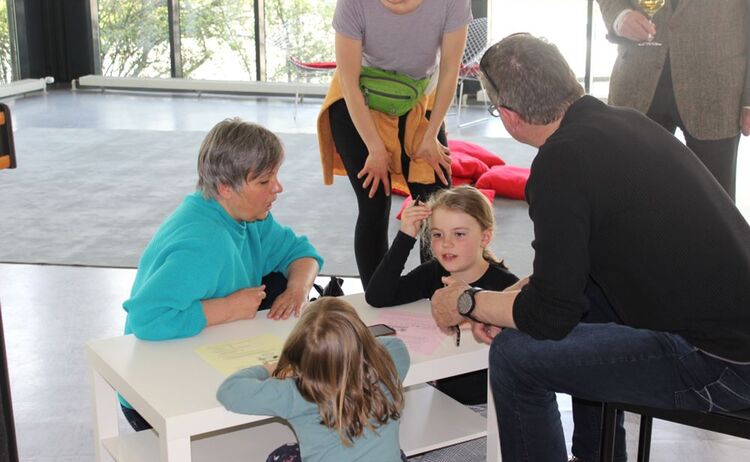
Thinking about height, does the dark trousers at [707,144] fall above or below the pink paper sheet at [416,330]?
above

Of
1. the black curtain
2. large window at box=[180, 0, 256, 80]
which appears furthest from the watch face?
the black curtain

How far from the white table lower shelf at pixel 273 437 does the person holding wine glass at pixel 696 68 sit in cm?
130

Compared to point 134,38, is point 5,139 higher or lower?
higher

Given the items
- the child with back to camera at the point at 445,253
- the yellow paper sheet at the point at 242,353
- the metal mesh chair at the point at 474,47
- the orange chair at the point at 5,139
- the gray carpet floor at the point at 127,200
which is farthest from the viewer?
the metal mesh chair at the point at 474,47

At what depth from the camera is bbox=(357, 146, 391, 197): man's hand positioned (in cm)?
322

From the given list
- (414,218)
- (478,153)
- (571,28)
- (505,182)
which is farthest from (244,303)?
(571,28)

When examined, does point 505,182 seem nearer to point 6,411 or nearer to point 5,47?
point 6,411

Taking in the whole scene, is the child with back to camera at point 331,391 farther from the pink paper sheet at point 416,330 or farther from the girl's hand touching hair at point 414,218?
the girl's hand touching hair at point 414,218

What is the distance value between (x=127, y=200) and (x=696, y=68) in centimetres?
361

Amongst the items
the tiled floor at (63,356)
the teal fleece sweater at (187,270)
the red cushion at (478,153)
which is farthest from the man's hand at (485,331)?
the red cushion at (478,153)

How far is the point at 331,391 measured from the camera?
1.90 meters

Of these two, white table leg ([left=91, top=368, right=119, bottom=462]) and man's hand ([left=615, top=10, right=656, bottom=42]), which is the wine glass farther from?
white table leg ([left=91, top=368, right=119, bottom=462])

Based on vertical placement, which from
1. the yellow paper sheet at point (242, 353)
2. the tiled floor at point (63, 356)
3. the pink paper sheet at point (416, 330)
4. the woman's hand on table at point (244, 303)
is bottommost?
the tiled floor at point (63, 356)

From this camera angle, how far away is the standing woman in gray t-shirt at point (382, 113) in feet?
10.4
